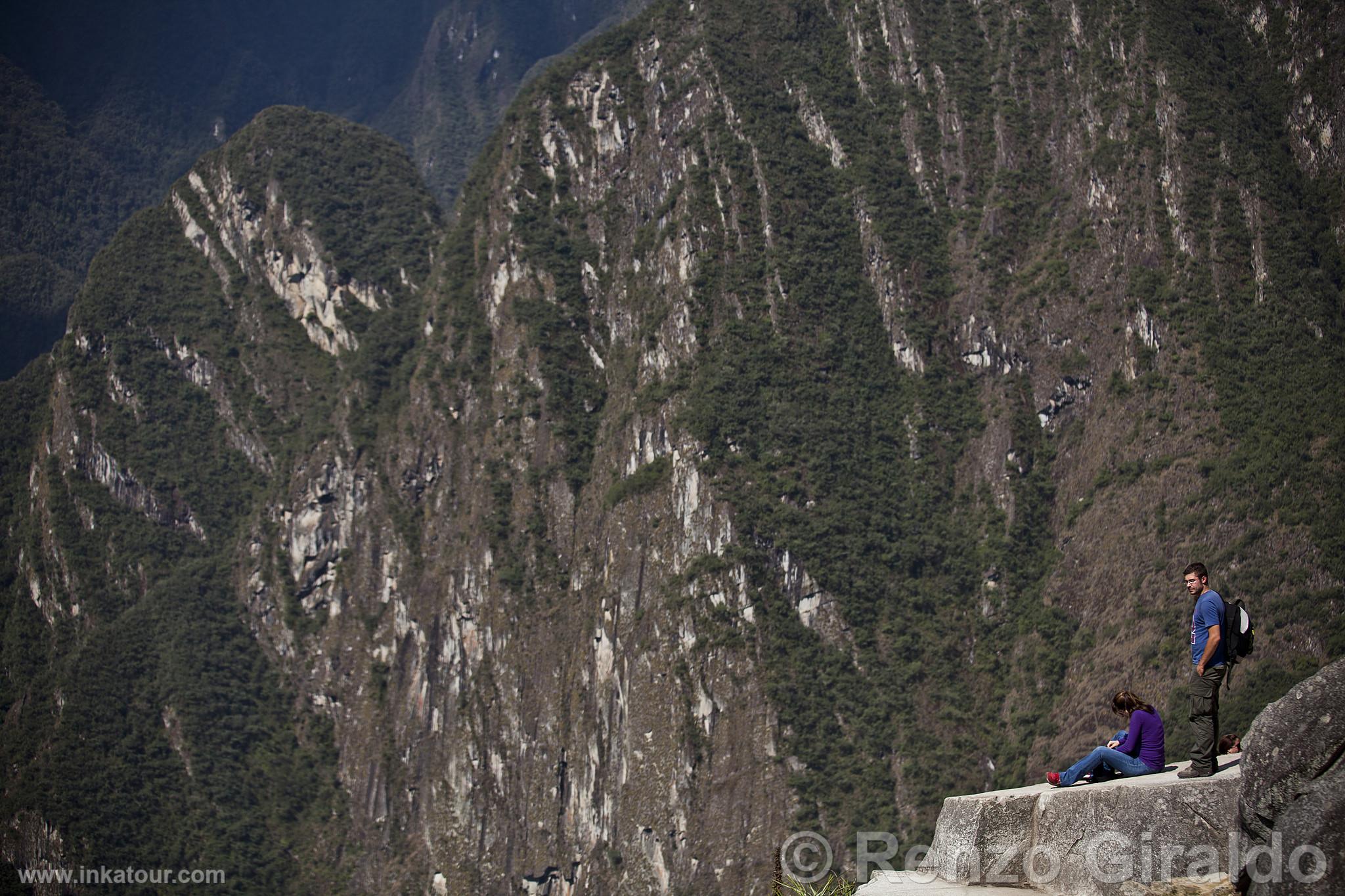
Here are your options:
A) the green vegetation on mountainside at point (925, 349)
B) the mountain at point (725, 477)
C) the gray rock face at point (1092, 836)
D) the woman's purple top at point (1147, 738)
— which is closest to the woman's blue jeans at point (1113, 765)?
the woman's purple top at point (1147, 738)

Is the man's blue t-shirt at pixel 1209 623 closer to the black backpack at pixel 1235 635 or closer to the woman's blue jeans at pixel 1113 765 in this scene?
the black backpack at pixel 1235 635

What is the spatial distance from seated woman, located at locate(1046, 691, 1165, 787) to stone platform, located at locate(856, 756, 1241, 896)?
223 mm

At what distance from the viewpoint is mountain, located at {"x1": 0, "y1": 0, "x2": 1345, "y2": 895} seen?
314ft

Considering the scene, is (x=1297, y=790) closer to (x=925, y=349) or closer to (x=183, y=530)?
(x=925, y=349)

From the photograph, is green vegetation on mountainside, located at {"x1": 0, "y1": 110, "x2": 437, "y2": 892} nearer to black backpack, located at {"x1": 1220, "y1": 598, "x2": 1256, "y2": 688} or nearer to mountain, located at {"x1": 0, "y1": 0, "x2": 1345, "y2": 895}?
mountain, located at {"x1": 0, "y1": 0, "x2": 1345, "y2": 895}

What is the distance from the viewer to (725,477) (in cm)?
10812

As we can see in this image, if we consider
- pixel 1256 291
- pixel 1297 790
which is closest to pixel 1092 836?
pixel 1297 790

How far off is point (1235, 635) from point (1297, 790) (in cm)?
421

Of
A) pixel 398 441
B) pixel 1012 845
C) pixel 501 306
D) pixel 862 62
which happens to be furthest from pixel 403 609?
pixel 1012 845

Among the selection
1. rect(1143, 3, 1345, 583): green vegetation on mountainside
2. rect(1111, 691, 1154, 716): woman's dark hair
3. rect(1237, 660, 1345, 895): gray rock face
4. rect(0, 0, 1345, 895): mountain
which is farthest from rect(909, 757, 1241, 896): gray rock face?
rect(1143, 3, 1345, 583): green vegetation on mountainside

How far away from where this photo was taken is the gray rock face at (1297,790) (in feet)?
44.7

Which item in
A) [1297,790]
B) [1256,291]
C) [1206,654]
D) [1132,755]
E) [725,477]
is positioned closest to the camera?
[1297,790]

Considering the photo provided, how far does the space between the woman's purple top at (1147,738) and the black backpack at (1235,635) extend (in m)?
0.92

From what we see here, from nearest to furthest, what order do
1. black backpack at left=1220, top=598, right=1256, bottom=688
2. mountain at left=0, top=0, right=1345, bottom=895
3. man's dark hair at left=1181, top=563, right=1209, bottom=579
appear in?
black backpack at left=1220, top=598, right=1256, bottom=688
man's dark hair at left=1181, top=563, right=1209, bottom=579
mountain at left=0, top=0, right=1345, bottom=895
